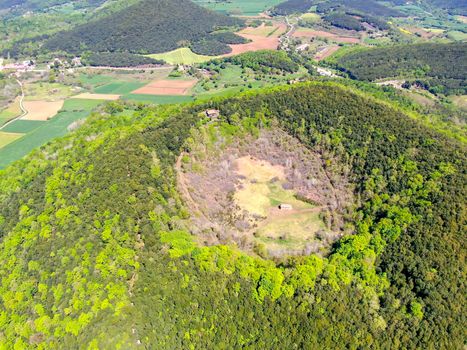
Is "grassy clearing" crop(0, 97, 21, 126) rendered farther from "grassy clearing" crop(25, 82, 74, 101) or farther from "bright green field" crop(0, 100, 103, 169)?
"bright green field" crop(0, 100, 103, 169)

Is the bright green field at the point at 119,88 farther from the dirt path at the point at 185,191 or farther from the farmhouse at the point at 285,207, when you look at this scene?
the farmhouse at the point at 285,207

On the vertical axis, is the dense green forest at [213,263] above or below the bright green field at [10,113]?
above

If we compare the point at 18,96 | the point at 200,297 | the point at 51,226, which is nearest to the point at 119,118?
the point at 51,226

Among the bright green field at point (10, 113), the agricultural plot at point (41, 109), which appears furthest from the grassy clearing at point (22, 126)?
the bright green field at point (10, 113)

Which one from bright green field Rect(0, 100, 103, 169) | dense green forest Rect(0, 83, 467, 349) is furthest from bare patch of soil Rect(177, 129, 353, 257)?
bright green field Rect(0, 100, 103, 169)

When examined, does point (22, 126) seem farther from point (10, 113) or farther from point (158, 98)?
point (158, 98)

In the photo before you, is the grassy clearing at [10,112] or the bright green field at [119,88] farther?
the bright green field at [119,88]

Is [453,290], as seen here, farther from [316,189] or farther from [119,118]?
[119,118]
